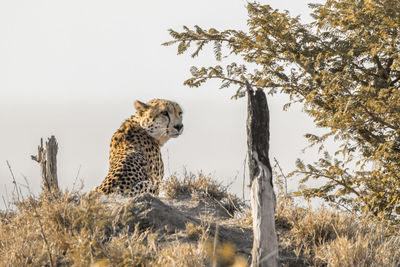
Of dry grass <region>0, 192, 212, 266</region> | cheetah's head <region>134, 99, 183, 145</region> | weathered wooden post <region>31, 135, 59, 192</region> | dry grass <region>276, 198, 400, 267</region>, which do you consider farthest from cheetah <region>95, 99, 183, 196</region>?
dry grass <region>276, 198, 400, 267</region>

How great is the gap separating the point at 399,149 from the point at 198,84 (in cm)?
374

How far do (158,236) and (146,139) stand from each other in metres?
3.44

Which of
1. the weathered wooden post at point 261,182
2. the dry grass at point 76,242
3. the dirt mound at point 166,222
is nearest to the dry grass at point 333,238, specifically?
the dirt mound at point 166,222

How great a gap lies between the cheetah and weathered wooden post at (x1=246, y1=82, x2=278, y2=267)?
361 cm

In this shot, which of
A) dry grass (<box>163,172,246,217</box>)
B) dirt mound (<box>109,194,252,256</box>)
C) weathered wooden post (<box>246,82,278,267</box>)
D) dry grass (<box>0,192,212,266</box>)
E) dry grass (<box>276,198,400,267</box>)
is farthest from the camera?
dry grass (<box>163,172,246,217</box>)

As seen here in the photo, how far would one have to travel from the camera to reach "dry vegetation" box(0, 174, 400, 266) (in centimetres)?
654

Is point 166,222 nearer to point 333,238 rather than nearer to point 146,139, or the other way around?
point 333,238

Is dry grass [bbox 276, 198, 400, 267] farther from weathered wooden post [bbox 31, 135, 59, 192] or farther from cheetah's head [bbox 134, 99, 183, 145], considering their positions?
weathered wooden post [bbox 31, 135, 59, 192]

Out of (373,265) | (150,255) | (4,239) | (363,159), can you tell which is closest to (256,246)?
(150,255)

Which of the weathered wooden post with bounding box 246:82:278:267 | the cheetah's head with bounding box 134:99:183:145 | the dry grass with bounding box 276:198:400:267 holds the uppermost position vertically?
the cheetah's head with bounding box 134:99:183:145

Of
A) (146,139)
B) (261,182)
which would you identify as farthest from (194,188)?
(261,182)

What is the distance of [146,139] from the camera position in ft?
35.6

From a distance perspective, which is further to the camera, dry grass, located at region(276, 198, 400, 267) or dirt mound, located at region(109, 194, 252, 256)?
dirt mound, located at region(109, 194, 252, 256)

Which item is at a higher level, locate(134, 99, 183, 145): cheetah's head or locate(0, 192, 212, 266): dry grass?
locate(134, 99, 183, 145): cheetah's head
